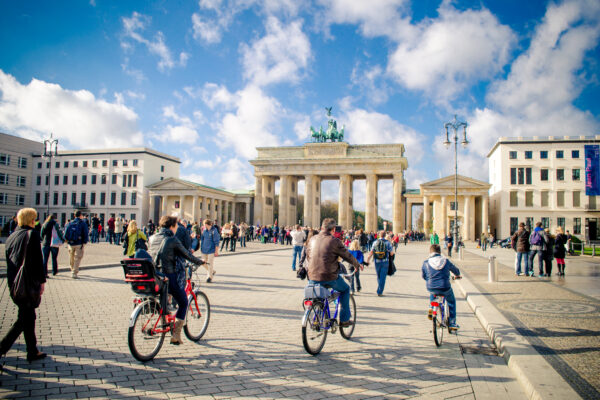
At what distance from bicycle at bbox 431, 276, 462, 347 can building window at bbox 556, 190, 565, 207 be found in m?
64.7

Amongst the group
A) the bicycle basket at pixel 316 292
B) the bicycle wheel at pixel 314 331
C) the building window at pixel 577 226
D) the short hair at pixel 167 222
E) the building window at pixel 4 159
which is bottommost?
the bicycle wheel at pixel 314 331

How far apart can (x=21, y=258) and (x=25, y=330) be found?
92 cm

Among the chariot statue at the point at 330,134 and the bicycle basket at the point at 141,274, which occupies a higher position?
the chariot statue at the point at 330,134

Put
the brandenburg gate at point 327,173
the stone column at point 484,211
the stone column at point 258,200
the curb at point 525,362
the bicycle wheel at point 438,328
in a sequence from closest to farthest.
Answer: the curb at point 525,362
the bicycle wheel at point 438,328
the stone column at point 484,211
the brandenburg gate at point 327,173
the stone column at point 258,200

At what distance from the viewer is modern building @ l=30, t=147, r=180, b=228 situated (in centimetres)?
7244

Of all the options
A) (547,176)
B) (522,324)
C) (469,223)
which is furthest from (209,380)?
(547,176)

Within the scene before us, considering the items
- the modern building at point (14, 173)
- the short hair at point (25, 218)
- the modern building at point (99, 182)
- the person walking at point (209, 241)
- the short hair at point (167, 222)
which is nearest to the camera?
the short hair at point (25, 218)

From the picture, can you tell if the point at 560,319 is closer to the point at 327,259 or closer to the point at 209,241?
the point at 327,259

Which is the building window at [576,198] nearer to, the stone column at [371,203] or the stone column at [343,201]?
the stone column at [371,203]

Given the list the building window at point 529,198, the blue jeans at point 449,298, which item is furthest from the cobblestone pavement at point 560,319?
the building window at point 529,198

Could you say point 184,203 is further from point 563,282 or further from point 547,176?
point 563,282

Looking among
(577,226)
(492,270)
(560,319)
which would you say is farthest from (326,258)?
(577,226)

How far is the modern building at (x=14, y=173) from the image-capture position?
62219 mm

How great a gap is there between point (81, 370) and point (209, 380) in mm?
1613
